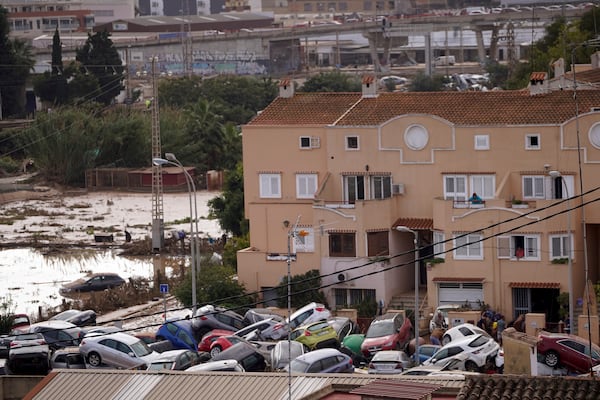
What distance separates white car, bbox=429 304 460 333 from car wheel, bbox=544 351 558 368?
6.92 metres

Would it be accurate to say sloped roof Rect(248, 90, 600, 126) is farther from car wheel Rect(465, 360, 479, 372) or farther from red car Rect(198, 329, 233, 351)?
car wheel Rect(465, 360, 479, 372)

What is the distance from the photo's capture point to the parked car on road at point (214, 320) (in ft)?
125

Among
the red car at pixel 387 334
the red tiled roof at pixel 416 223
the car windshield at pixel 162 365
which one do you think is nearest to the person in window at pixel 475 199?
the red tiled roof at pixel 416 223

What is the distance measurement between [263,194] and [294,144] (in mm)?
1767

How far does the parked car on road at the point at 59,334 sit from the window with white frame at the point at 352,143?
1152 centimetres

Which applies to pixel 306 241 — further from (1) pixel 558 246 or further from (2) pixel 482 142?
(1) pixel 558 246

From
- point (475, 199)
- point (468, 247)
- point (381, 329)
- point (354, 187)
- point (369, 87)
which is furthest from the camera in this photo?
point (369, 87)

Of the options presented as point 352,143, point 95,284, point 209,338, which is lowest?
point 95,284

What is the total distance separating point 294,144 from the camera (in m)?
47.0

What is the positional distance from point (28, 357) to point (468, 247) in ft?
44.9

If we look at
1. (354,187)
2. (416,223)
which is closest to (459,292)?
(416,223)

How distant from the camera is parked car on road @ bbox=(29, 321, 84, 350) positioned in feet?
121

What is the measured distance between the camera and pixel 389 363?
3250 centimetres

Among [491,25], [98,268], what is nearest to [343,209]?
[98,268]
